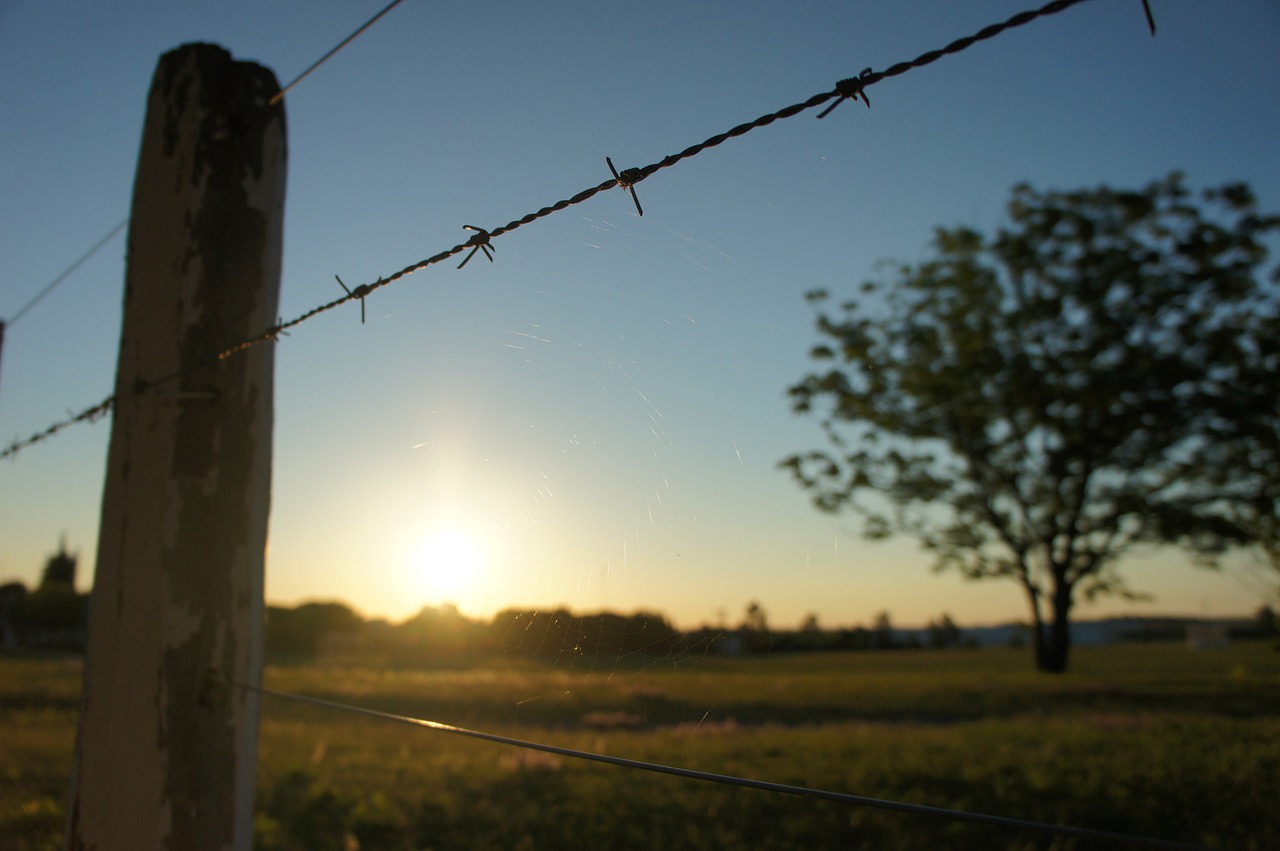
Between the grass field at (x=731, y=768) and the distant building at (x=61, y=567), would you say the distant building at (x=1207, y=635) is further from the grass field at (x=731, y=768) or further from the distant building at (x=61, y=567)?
the distant building at (x=61, y=567)

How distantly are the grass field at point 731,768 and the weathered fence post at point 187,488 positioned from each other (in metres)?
0.82

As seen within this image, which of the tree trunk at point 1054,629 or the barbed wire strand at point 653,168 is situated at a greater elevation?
the barbed wire strand at point 653,168

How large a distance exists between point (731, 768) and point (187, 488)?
5.26 meters

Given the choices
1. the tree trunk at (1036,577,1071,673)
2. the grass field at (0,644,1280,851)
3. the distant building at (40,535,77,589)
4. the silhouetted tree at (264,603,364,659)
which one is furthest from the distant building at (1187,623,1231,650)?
the distant building at (40,535,77,589)

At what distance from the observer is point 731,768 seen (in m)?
6.65

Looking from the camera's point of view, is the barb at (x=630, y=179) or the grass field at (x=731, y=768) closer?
the barb at (x=630, y=179)

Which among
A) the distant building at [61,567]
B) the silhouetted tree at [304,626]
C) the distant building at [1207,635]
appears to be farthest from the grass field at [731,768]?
the distant building at [61,567]

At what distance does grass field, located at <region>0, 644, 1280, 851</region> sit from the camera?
502 cm

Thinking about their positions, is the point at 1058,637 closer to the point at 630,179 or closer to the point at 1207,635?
the point at 1207,635

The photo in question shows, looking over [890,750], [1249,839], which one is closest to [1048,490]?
[890,750]

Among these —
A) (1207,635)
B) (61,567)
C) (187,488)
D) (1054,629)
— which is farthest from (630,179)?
(61,567)

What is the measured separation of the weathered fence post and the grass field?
0.82 metres

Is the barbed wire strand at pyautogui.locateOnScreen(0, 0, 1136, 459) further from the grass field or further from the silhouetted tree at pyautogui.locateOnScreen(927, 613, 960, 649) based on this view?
the silhouetted tree at pyautogui.locateOnScreen(927, 613, 960, 649)

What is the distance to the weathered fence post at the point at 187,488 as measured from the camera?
2312 millimetres
